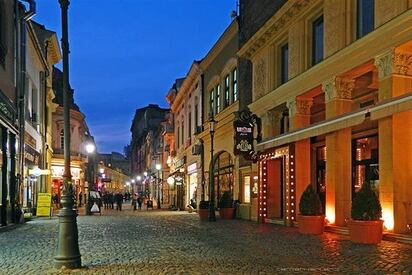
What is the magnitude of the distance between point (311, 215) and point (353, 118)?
12.7 feet

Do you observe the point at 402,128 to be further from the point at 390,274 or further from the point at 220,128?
the point at 220,128

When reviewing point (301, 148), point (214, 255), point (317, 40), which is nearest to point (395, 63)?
point (317, 40)

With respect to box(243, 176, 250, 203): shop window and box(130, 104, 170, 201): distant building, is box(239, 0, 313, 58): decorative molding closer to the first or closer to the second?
box(243, 176, 250, 203): shop window

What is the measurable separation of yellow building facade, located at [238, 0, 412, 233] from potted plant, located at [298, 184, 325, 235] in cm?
77

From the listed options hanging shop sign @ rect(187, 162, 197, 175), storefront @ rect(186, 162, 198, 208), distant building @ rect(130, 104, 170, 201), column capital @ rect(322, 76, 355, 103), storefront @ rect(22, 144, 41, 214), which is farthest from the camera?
distant building @ rect(130, 104, 170, 201)

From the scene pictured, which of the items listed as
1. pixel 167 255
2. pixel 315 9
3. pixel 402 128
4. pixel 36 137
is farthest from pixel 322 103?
pixel 36 137

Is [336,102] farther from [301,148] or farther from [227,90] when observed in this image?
[227,90]

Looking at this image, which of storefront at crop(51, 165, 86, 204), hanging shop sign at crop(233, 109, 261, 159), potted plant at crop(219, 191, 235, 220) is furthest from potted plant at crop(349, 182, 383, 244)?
storefront at crop(51, 165, 86, 204)

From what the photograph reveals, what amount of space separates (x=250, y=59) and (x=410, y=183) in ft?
44.5

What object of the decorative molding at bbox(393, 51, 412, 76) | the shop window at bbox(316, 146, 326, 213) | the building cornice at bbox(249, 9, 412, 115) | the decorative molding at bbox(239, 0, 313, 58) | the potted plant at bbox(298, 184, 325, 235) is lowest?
the potted plant at bbox(298, 184, 325, 235)

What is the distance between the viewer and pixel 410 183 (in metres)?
15.3

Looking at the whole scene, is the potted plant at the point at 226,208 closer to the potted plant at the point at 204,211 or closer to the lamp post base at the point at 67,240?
the potted plant at the point at 204,211

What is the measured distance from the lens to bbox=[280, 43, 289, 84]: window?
2361 centimetres

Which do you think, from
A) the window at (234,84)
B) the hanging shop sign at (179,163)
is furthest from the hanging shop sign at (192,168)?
the window at (234,84)
